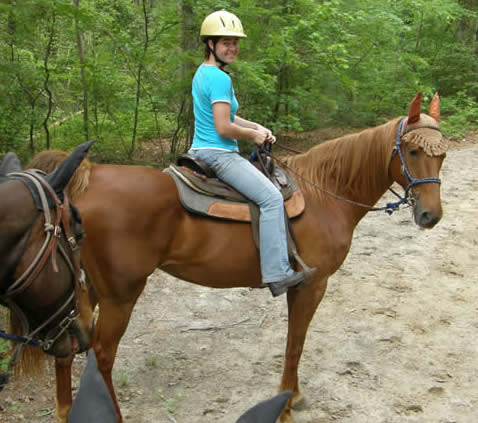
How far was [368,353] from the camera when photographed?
4359mm

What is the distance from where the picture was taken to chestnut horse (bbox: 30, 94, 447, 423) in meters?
2.89

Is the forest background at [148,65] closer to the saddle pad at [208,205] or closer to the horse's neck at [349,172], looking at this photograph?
the horse's neck at [349,172]

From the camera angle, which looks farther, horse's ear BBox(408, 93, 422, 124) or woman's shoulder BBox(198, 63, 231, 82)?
horse's ear BBox(408, 93, 422, 124)

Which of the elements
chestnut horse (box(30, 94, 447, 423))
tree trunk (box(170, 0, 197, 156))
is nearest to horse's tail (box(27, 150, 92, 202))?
chestnut horse (box(30, 94, 447, 423))

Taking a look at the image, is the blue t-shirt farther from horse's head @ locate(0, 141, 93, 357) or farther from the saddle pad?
horse's head @ locate(0, 141, 93, 357)

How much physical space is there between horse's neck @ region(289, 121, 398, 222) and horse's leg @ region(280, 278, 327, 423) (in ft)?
2.24

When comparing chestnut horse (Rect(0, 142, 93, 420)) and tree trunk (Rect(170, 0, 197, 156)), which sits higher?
tree trunk (Rect(170, 0, 197, 156))

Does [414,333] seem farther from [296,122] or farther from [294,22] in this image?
[294,22]

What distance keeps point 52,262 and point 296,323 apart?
2.16m

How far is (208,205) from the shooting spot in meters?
3.13

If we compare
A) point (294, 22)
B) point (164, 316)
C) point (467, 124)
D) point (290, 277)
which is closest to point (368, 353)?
point (290, 277)

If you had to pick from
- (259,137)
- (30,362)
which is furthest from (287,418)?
(259,137)

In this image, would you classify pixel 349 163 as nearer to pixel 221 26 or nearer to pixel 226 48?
pixel 226 48

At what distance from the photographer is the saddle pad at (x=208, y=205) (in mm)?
3076
